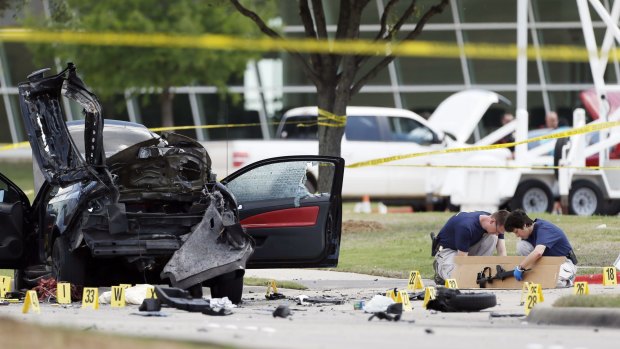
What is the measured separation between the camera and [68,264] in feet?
42.3

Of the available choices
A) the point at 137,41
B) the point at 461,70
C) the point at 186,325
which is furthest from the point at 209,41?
the point at 186,325

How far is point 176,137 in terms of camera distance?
43.5ft

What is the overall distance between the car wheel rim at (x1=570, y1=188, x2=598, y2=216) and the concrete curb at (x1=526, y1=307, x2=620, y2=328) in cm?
1392

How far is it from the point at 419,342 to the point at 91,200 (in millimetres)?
4126

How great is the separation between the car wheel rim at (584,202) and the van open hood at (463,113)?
4451mm

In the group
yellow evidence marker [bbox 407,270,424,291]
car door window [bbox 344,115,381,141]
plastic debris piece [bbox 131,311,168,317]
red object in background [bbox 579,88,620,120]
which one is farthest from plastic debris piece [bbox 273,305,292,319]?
car door window [bbox 344,115,381,141]

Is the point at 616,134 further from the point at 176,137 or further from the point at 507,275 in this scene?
the point at 176,137

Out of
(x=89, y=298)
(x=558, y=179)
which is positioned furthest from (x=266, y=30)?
(x=89, y=298)

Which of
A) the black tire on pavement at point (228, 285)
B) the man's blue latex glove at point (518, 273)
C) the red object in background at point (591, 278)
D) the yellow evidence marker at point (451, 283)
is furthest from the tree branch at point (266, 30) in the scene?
the black tire on pavement at point (228, 285)

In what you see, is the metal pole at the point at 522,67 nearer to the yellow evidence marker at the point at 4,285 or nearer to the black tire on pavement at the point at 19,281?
the black tire on pavement at the point at 19,281

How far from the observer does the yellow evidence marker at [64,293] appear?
1262 cm

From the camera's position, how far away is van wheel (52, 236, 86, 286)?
1288cm

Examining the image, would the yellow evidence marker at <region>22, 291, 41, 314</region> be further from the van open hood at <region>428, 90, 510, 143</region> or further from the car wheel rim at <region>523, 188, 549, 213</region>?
the van open hood at <region>428, 90, 510, 143</region>

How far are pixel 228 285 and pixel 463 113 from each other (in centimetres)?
1734
